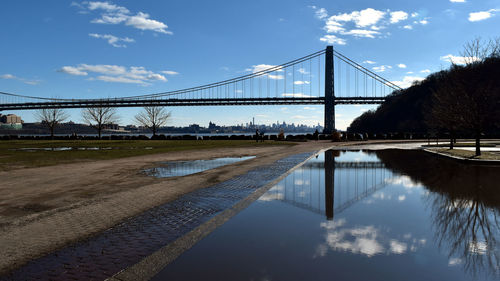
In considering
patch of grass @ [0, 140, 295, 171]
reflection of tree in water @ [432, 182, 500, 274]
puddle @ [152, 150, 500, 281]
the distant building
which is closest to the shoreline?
puddle @ [152, 150, 500, 281]

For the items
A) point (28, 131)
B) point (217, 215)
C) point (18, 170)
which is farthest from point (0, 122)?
point (217, 215)

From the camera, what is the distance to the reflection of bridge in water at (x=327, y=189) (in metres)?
7.33

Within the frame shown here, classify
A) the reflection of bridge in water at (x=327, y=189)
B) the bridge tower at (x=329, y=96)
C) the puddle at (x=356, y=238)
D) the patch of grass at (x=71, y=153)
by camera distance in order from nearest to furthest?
the puddle at (x=356, y=238) → the reflection of bridge in water at (x=327, y=189) → the patch of grass at (x=71, y=153) → the bridge tower at (x=329, y=96)

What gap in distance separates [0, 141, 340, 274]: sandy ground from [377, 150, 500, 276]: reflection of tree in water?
538cm

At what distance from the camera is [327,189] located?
9.14 m

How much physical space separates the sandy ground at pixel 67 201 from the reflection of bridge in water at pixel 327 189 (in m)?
2.34

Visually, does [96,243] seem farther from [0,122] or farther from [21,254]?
[0,122]

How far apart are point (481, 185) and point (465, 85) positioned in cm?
1569

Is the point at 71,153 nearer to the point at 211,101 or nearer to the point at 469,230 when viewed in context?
the point at 469,230

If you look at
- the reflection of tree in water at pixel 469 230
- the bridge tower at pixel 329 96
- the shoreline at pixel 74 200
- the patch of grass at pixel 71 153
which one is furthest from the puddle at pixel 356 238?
the bridge tower at pixel 329 96

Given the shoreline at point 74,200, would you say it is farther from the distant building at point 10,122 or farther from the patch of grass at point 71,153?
the distant building at point 10,122

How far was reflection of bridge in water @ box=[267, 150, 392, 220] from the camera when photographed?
7.33m

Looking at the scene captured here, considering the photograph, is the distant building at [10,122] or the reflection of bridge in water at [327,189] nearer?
the reflection of bridge in water at [327,189]

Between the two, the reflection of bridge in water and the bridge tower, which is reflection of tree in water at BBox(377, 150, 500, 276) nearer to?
the reflection of bridge in water
